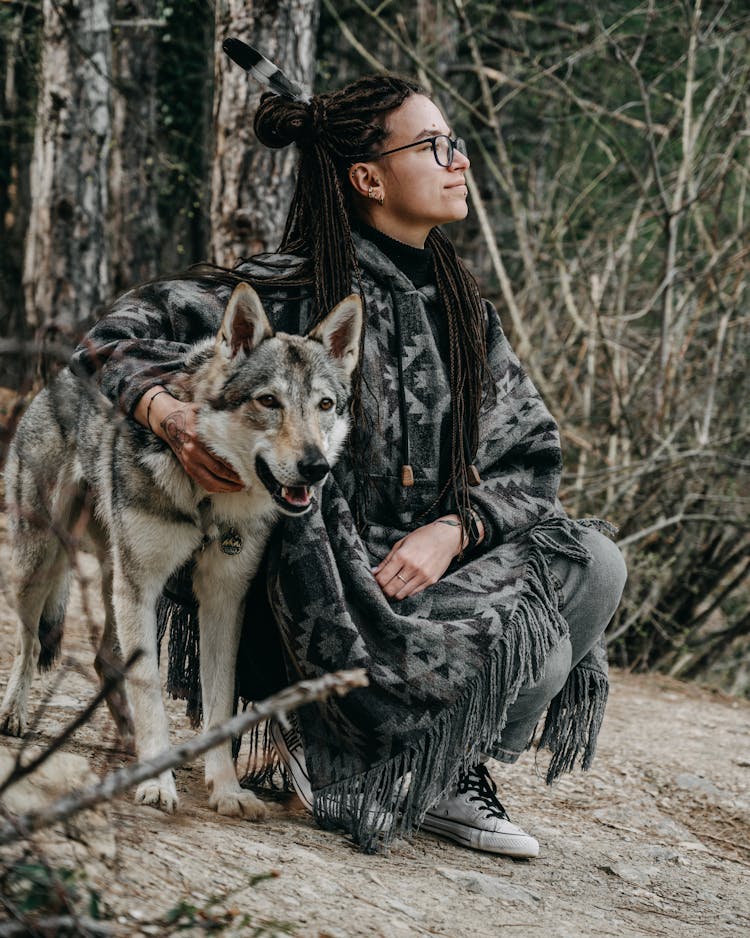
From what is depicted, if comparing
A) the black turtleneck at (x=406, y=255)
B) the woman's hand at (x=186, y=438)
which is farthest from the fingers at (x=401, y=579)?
the black turtleneck at (x=406, y=255)

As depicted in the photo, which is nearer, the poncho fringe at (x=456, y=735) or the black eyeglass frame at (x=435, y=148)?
the poncho fringe at (x=456, y=735)

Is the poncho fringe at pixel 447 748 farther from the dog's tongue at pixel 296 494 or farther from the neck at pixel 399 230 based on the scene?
the neck at pixel 399 230

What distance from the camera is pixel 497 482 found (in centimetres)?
325

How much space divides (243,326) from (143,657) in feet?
3.16

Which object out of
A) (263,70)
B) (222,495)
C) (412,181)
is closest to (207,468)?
(222,495)

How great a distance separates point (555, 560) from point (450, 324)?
82 cm

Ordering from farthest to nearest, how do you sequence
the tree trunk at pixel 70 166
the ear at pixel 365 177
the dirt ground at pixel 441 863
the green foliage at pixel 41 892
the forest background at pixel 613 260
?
the tree trunk at pixel 70 166
the forest background at pixel 613 260
the ear at pixel 365 177
the dirt ground at pixel 441 863
the green foliage at pixel 41 892

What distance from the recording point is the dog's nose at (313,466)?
264 centimetres

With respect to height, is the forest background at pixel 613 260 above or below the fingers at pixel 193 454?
above

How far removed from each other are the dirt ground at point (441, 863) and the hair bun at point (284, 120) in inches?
68.9

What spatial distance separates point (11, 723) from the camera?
10.9 ft

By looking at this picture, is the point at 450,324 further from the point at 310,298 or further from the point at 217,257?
the point at 217,257

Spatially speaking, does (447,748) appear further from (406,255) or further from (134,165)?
(134,165)

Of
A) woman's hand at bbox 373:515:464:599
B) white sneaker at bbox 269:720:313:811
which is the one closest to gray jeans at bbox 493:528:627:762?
woman's hand at bbox 373:515:464:599
